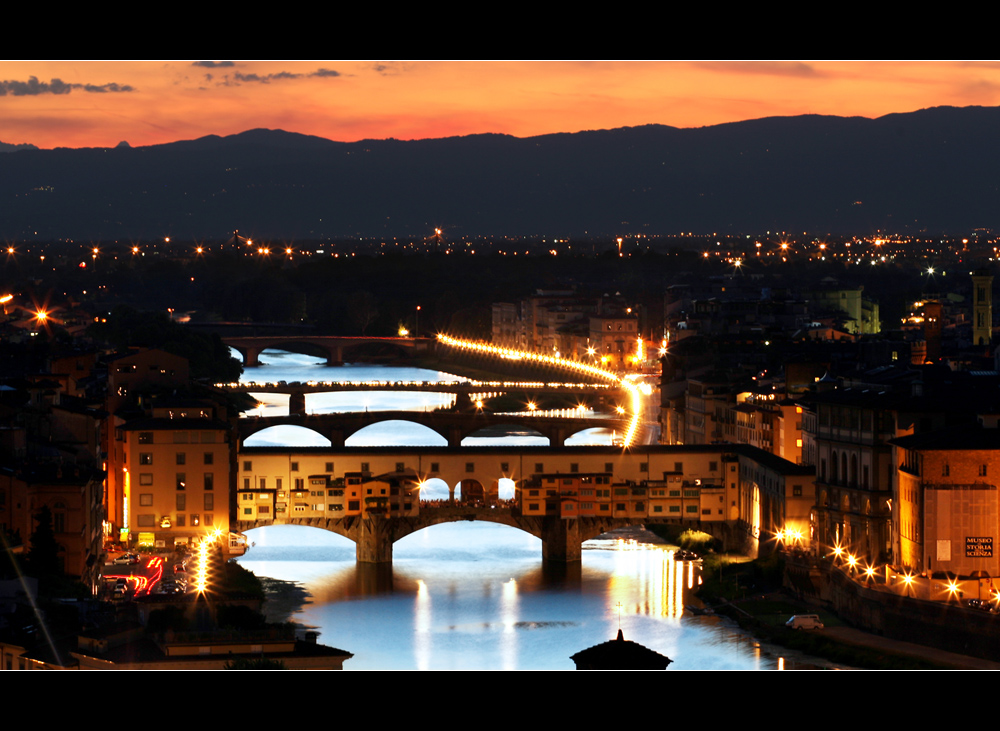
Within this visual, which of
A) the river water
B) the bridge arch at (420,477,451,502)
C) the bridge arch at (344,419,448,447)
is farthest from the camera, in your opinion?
the bridge arch at (344,419,448,447)

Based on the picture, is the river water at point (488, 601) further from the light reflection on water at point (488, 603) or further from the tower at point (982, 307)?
the tower at point (982, 307)

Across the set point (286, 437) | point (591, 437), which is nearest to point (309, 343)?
point (286, 437)

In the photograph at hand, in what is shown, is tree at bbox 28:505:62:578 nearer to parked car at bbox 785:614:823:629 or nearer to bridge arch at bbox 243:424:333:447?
parked car at bbox 785:614:823:629

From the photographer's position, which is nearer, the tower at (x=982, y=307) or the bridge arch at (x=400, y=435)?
the tower at (x=982, y=307)

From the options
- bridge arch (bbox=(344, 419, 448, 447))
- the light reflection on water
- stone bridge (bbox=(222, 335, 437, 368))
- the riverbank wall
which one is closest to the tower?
bridge arch (bbox=(344, 419, 448, 447))

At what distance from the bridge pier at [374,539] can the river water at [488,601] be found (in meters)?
0.12

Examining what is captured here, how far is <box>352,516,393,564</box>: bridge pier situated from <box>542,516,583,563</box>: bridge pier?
1.19 metres

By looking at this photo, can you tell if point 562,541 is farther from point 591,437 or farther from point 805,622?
point 591,437

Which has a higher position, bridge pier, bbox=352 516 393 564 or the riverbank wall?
bridge pier, bbox=352 516 393 564

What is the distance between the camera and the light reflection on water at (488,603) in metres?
11.1

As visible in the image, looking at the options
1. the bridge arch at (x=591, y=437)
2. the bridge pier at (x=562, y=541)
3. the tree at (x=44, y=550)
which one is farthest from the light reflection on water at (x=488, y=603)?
the bridge arch at (x=591, y=437)

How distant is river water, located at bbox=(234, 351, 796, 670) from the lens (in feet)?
36.3

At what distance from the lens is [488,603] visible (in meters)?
12.8
